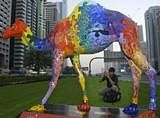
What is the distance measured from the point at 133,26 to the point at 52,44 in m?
1.59

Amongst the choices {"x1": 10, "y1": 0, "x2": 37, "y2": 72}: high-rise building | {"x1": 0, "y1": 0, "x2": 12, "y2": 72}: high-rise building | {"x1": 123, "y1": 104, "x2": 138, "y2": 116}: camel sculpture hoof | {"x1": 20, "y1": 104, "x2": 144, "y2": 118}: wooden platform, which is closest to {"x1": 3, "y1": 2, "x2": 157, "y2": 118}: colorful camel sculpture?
{"x1": 123, "y1": 104, "x2": 138, "y2": 116}: camel sculpture hoof

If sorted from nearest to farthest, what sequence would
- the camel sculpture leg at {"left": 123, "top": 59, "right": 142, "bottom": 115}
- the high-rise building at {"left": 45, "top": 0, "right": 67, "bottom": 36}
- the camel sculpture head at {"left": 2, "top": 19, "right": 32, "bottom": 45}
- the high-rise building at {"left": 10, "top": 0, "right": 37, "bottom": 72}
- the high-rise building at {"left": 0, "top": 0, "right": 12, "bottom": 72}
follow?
1. the camel sculpture leg at {"left": 123, "top": 59, "right": 142, "bottom": 115}
2. the camel sculpture head at {"left": 2, "top": 19, "right": 32, "bottom": 45}
3. the high-rise building at {"left": 45, "top": 0, "right": 67, "bottom": 36}
4. the high-rise building at {"left": 0, "top": 0, "right": 12, "bottom": 72}
5. the high-rise building at {"left": 10, "top": 0, "right": 37, "bottom": 72}

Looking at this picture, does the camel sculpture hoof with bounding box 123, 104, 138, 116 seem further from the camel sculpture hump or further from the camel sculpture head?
the camel sculpture head

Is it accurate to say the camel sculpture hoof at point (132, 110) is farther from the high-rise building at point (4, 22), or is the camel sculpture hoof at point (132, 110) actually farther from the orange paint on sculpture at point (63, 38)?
the high-rise building at point (4, 22)

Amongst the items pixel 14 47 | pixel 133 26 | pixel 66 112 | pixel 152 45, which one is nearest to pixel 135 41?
pixel 133 26

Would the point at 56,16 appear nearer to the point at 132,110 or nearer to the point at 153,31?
the point at 132,110

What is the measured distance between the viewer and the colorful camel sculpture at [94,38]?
574 cm

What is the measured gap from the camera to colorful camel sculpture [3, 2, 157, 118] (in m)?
5.74

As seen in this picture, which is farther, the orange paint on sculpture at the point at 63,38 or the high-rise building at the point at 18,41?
the high-rise building at the point at 18,41

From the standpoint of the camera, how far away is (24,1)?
9494cm

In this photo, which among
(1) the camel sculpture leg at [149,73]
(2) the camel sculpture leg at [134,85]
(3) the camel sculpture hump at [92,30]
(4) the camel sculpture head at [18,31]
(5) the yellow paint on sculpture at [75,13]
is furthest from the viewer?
(4) the camel sculpture head at [18,31]

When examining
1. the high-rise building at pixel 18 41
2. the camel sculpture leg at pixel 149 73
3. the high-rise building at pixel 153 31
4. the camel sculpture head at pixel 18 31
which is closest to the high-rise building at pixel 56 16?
the camel sculpture head at pixel 18 31

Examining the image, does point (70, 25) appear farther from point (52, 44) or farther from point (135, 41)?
point (135, 41)

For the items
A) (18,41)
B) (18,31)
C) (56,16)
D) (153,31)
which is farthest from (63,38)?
(18,41)
